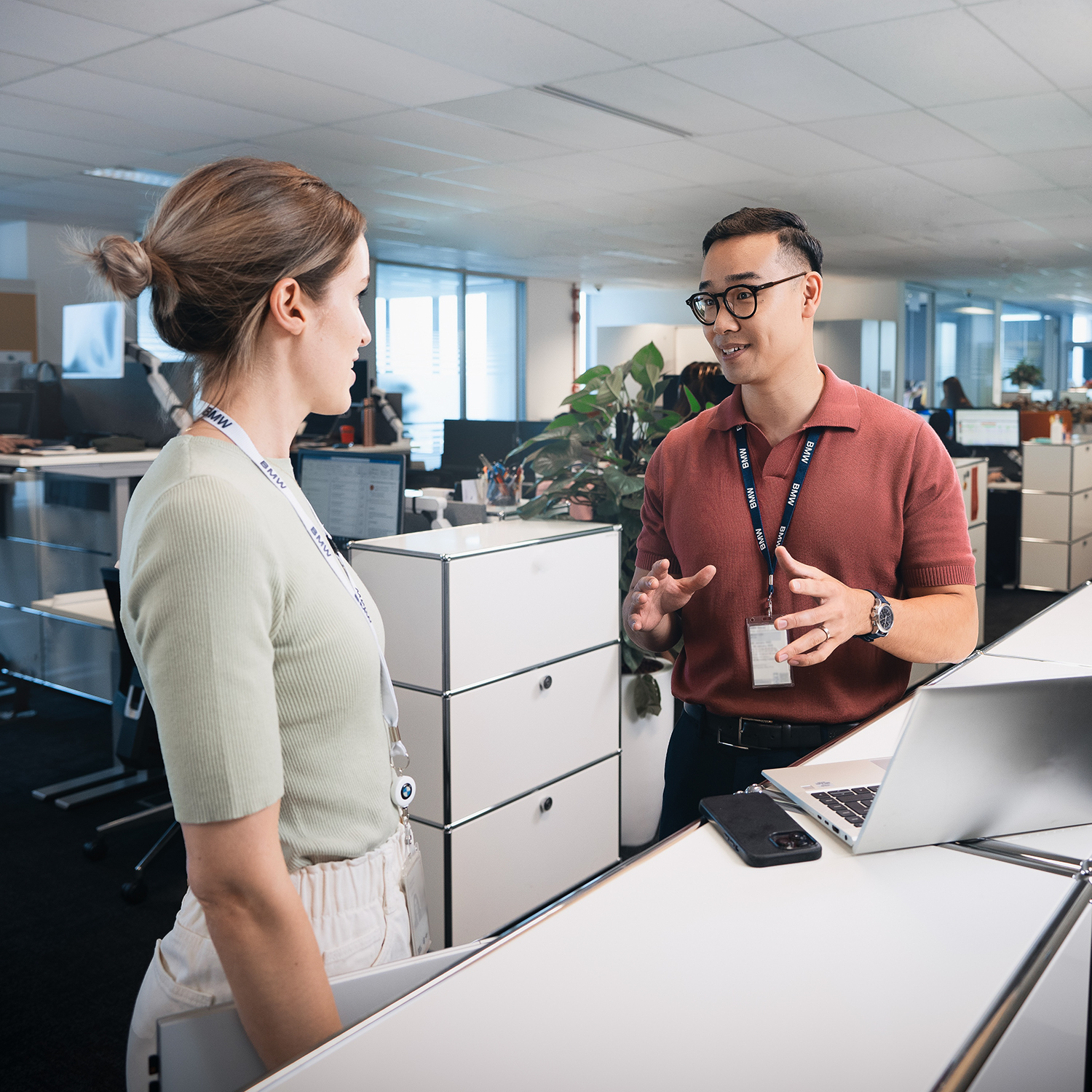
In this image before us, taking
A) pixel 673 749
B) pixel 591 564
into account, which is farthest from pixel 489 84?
pixel 673 749

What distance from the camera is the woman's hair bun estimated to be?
0.91m

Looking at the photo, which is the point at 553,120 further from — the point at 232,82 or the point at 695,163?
the point at 232,82

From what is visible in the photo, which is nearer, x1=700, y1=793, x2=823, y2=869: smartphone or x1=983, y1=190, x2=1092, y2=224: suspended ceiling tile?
x1=700, y1=793, x2=823, y2=869: smartphone

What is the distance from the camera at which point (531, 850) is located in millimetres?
2557

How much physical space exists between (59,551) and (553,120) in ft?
10.5

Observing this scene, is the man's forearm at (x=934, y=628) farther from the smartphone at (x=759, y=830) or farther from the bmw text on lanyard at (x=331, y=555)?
the bmw text on lanyard at (x=331, y=555)

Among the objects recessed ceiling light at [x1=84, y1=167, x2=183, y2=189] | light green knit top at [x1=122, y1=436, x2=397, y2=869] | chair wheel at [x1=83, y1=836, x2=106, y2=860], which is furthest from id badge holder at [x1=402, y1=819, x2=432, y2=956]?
recessed ceiling light at [x1=84, y1=167, x2=183, y2=189]

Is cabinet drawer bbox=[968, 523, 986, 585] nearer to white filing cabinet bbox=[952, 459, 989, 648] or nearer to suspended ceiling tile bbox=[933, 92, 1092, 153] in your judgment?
white filing cabinet bbox=[952, 459, 989, 648]

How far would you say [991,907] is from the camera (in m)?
0.95

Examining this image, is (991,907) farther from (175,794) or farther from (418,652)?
(418,652)

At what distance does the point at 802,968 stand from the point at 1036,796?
0.40 metres

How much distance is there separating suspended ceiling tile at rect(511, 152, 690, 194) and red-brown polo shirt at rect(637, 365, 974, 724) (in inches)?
174

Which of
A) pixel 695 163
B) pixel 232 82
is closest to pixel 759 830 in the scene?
pixel 232 82

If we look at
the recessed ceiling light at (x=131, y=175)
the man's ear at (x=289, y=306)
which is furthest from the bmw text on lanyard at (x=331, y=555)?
the recessed ceiling light at (x=131, y=175)
